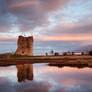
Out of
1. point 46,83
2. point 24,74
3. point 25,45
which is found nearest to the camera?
point 46,83

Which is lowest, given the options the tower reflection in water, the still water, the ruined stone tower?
the still water

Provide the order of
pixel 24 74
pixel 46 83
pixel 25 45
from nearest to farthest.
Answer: pixel 46 83 → pixel 24 74 → pixel 25 45

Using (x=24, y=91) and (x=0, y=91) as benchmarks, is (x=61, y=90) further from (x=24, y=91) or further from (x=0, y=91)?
(x=0, y=91)

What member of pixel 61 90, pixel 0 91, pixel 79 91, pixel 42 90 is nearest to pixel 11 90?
pixel 0 91

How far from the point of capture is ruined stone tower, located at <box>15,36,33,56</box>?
47594 millimetres

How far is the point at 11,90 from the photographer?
7695 mm

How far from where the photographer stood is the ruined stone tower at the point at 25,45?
47.6m

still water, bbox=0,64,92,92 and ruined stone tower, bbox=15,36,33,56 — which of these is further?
ruined stone tower, bbox=15,36,33,56

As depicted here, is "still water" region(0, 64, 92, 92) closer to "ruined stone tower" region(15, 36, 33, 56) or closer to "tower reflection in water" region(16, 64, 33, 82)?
"tower reflection in water" region(16, 64, 33, 82)

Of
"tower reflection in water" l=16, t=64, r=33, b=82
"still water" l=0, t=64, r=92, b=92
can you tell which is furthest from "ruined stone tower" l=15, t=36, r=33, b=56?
"still water" l=0, t=64, r=92, b=92

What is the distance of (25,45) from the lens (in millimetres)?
48781

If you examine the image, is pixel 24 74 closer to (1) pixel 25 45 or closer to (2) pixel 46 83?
(2) pixel 46 83

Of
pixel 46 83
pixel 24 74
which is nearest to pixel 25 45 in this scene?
pixel 24 74

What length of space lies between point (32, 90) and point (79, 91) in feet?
8.24
